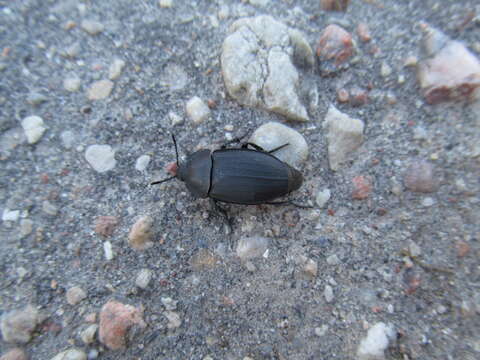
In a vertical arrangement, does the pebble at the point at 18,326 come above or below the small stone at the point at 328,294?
above

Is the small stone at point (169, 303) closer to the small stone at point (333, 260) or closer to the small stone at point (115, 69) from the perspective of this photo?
the small stone at point (333, 260)

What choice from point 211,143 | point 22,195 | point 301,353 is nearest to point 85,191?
point 22,195

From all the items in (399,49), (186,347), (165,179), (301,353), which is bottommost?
(301,353)

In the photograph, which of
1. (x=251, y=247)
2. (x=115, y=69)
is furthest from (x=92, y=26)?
(x=251, y=247)

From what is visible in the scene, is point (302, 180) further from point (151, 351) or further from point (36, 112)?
point (36, 112)

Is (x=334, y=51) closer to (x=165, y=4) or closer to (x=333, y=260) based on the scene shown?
(x=165, y=4)

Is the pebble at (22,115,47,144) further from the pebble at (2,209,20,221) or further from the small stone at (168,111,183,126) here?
the small stone at (168,111,183,126)

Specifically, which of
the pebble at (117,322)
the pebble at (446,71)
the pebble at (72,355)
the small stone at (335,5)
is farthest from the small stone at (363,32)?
the pebble at (72,355)
